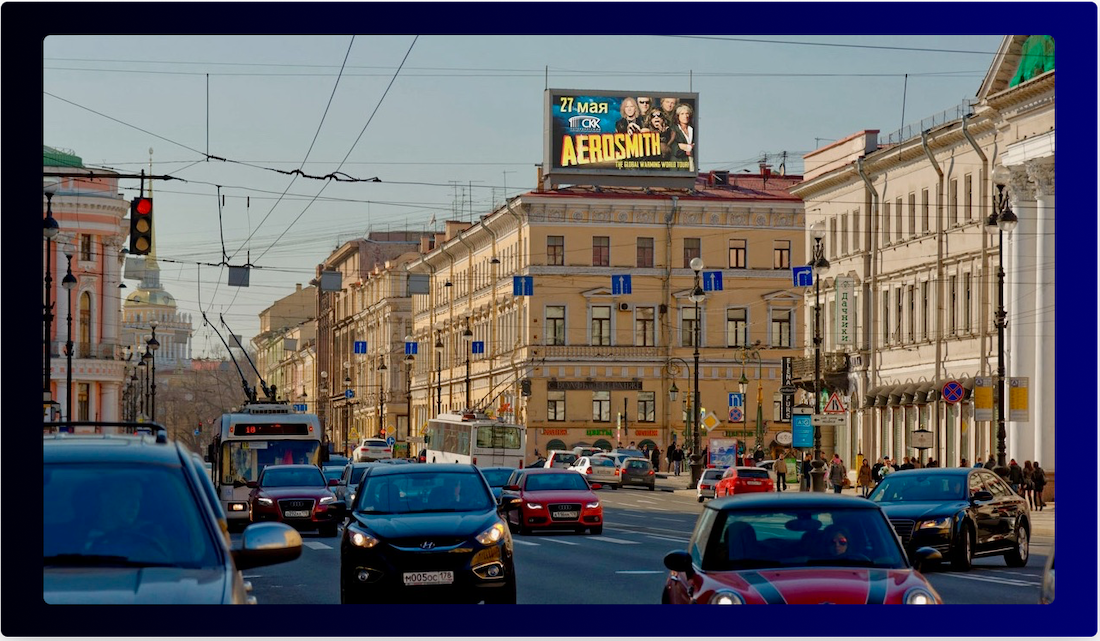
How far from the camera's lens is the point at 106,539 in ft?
29.9

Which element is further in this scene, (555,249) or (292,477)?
(555,249)

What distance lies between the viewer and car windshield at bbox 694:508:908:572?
11.9m

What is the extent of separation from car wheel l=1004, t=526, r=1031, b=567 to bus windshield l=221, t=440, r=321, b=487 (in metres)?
20.9

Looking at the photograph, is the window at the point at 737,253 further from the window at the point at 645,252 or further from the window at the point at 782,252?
the window at the point at 645,252

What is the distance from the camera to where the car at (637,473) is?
6956 cm

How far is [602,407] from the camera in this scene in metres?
93.6

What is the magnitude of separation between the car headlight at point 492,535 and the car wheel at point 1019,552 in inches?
379

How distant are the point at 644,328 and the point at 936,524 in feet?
238

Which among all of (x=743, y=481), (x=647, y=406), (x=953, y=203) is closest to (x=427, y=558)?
(x=743, y=481)

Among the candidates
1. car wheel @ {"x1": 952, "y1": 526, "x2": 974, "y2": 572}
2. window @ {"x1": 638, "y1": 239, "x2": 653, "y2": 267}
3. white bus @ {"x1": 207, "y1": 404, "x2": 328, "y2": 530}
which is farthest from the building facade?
window @ {"x1": 638, "y1": 239, "x2": 653, "y2": 267}
